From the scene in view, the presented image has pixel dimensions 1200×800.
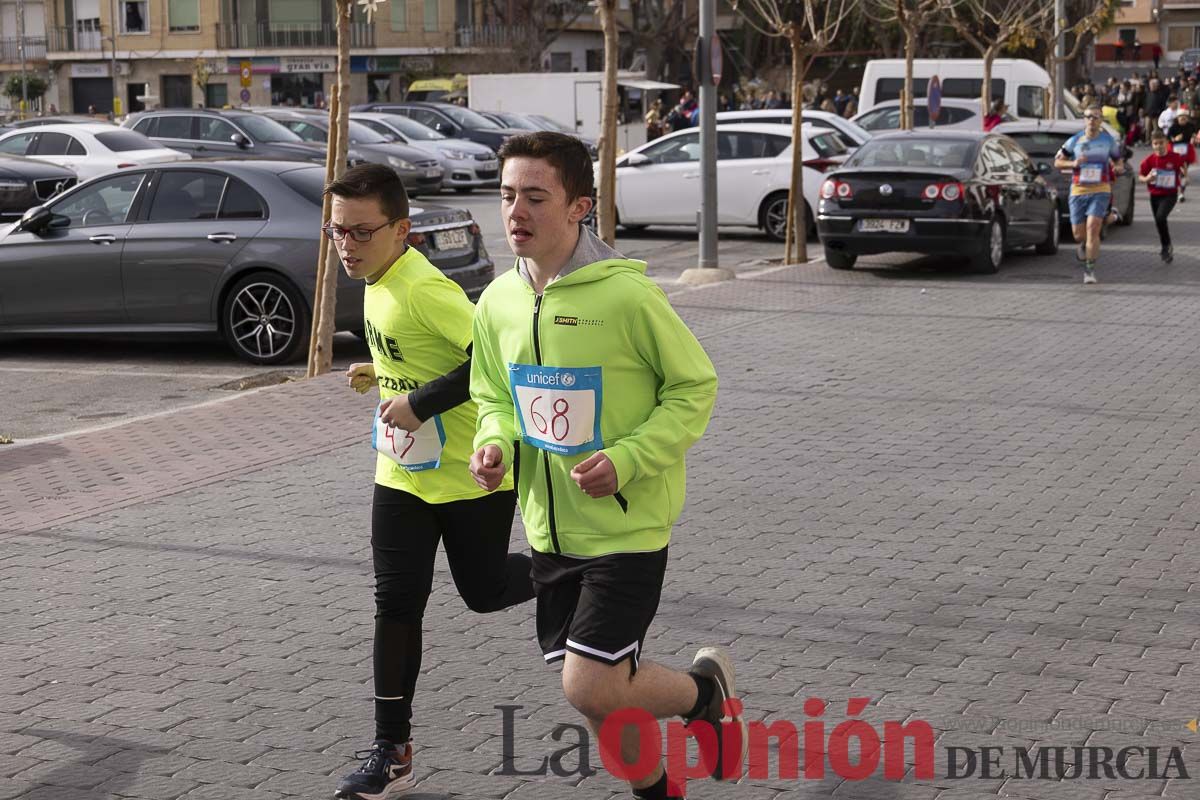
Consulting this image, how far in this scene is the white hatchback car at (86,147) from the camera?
82.4 feet

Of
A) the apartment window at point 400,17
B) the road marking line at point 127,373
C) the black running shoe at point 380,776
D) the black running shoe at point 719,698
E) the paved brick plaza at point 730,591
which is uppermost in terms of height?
the apartment window at point 400,17

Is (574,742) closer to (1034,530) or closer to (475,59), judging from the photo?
(1034,530)

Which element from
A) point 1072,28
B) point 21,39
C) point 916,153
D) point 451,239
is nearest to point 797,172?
point 916,153

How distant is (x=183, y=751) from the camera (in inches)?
192

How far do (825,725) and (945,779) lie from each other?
51 centimetres

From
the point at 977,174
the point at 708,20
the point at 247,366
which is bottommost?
the point at 247,366

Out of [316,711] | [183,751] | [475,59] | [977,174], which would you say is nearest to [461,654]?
[316,711]

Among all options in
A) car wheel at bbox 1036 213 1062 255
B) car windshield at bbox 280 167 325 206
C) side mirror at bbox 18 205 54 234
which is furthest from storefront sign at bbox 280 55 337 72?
car windshield at bbox 280 167 325 206

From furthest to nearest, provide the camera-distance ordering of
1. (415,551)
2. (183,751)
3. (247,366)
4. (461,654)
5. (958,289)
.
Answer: (958,289), (247,366), (461,654), (183,751), (415,551)

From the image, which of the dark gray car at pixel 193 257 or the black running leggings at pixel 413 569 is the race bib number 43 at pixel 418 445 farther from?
the dark gray car at pixel 193 257

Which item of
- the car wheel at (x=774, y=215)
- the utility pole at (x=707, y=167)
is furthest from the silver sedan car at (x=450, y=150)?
the utility pole at (x=707, y=167)

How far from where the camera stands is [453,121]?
38.1 m

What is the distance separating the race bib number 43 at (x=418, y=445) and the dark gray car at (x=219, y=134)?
84.4 ft

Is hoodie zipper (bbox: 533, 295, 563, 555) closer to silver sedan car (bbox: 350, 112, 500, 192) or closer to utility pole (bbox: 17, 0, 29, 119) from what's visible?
silver sedan car (bbox: 350, 112, 500, 192)
